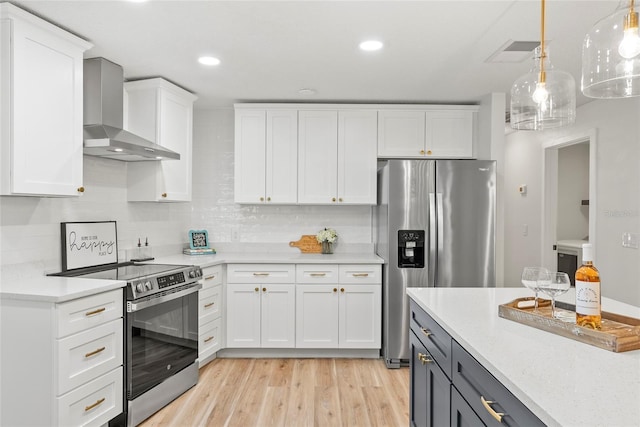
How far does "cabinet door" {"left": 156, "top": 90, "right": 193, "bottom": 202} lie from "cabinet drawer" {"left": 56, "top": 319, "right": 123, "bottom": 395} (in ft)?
4.80

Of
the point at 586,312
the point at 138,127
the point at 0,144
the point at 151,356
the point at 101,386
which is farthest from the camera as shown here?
the point at 138,127

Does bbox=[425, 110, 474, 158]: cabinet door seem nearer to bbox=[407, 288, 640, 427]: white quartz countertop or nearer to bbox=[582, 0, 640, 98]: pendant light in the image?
bbox=[407, 288, 640, 427]: white quartz countertop

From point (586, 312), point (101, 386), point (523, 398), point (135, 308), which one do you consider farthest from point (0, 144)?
point (586, 312)

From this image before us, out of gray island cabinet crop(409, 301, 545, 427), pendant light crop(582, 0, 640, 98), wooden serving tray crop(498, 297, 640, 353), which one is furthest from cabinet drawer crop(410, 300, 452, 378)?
pendant light crop(582, 0, 640, 98)

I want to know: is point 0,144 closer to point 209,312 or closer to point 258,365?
point 209,312

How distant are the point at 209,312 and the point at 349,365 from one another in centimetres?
132

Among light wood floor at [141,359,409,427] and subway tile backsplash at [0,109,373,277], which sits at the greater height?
subway tile backsplash at [0,109,373,277]

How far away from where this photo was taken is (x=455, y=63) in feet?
10.2

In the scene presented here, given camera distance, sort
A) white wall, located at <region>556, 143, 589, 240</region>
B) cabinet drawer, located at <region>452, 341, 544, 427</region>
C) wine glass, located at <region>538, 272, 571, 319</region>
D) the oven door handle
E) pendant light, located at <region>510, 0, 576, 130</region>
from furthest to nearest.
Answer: white wall, located at <region>556, 143, 589, 240</region>
the oven door handle
pendant light, located at <region>510, 0, 576, 130</region>
wine glass, located at <region>538, 272, 571, 319</region>
cabinet drawer, located at <region>452, 341, 544, 427</region>

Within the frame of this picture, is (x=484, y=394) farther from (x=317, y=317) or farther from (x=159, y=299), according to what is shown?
(x=317, y=317)

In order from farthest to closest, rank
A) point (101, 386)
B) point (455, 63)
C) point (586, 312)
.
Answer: point (455, 63) < point (101, 386) < point (586, 312)

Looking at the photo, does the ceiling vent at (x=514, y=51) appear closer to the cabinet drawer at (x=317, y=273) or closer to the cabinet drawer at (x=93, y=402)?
the cabinet drawer at (x=317, y=273)

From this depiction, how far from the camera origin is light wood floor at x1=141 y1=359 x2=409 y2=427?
2738mm

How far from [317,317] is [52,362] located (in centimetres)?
219
